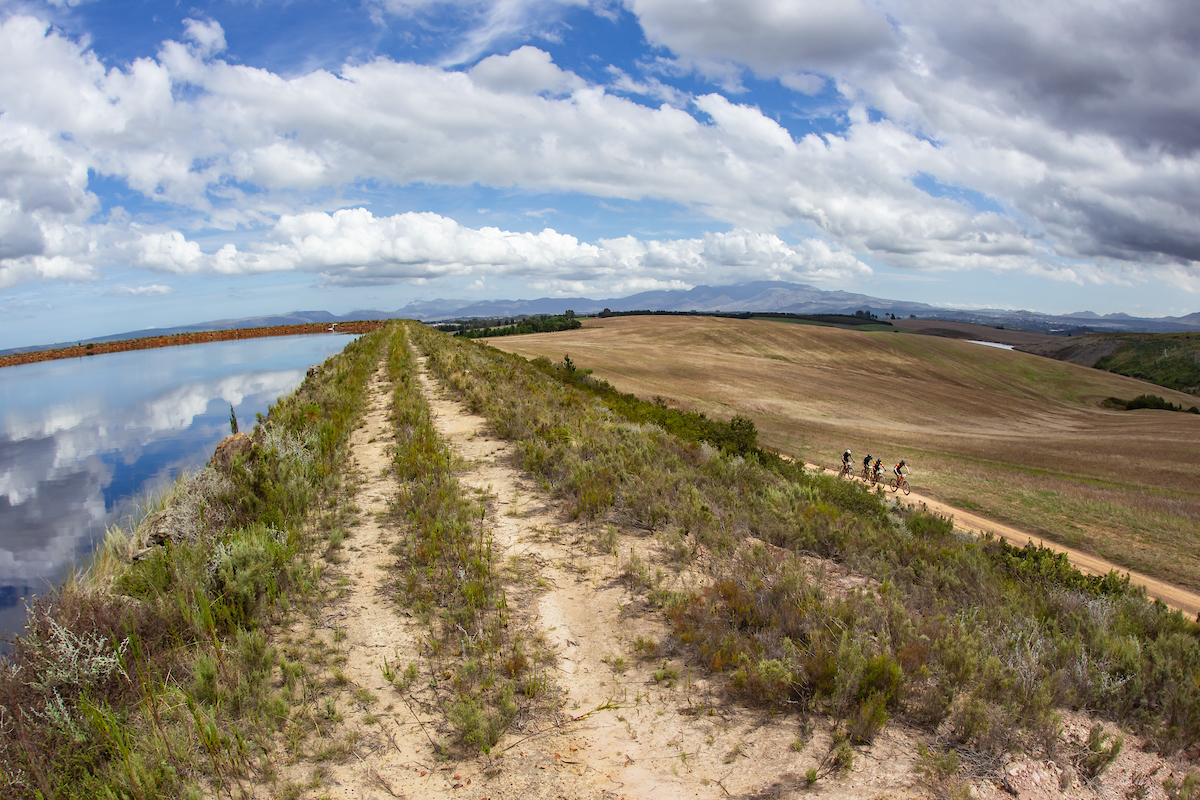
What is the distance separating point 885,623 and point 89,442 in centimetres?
1638

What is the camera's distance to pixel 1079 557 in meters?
14.3

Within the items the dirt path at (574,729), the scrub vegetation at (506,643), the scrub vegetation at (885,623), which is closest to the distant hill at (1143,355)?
the scrub vegetation at (885,623)

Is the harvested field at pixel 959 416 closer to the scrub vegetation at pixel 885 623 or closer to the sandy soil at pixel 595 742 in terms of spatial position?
the scrub vegetation at pixel 885 623

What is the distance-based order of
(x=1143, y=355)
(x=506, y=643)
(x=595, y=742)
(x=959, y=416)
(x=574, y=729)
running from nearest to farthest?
(x=595, y=742) → (x=574, y=729) → (x=506, y=643) → (x=959, y=416) → (x=1143, y=355)

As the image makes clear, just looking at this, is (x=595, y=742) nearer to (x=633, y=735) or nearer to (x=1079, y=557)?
(x=633, y=735)

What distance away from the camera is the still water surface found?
771 cm

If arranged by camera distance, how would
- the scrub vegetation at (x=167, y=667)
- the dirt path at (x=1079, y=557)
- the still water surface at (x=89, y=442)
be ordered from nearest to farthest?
1. the scrub vegetation at (x=167, y=667)
2. the still water surface at (x=89, y=442)
3. the dirt path at (x=1079, y=557)

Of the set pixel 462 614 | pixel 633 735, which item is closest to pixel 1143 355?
pixel 633 735

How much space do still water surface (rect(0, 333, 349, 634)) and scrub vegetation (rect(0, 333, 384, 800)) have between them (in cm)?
157

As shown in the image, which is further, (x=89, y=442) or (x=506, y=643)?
(x=89, y=442)

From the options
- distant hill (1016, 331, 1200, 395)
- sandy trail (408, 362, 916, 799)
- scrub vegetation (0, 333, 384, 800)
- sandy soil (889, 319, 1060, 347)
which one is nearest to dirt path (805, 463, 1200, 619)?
sandy trail (408, 362, 916, 799)

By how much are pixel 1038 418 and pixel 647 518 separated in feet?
191

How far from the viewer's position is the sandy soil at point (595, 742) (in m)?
3.33

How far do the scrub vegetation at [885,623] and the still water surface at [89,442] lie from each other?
270 inches
